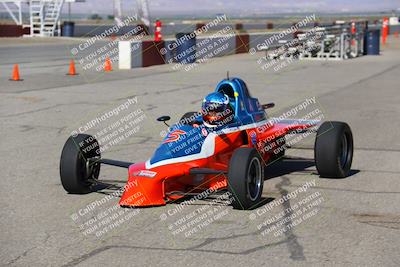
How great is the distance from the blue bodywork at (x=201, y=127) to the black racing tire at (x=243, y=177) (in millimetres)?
671

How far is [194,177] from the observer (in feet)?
27.3

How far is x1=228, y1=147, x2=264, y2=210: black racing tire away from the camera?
25.1ft

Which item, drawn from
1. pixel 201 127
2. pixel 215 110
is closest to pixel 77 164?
pixel 201 127

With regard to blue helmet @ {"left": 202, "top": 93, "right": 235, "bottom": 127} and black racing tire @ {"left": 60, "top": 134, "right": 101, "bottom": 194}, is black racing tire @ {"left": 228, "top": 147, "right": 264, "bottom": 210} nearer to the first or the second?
blue helmet @ {"left": 202, "top": 93, "right": 235, "bottom": 127}

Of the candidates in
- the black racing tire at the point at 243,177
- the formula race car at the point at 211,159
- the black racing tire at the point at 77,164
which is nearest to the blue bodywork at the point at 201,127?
the formula race car at the point at 211,159

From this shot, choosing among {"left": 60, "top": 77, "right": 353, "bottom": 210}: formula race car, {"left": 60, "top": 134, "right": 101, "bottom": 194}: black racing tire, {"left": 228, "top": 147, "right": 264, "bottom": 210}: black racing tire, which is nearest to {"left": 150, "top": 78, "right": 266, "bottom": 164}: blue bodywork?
{"left": 60, "top": 77, "right": 353, "bottom": 210}: formula race car

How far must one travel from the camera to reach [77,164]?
27.8ft

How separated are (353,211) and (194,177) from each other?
1797mm

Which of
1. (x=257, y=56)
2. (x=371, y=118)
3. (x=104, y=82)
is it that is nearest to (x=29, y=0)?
(x=257, y=56)

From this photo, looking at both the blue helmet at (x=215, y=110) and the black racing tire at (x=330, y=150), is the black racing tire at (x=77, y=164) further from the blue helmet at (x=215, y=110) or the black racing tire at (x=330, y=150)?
the black racing tire at (x=330, y=150)

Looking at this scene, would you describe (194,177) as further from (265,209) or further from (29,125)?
(29,125)

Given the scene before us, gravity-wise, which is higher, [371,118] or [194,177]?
[194,177]

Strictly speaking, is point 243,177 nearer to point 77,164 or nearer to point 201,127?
point 201,127

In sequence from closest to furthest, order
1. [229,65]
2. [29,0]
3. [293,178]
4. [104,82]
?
[293,178]
[104,82]
[229,65]
[29,0]
